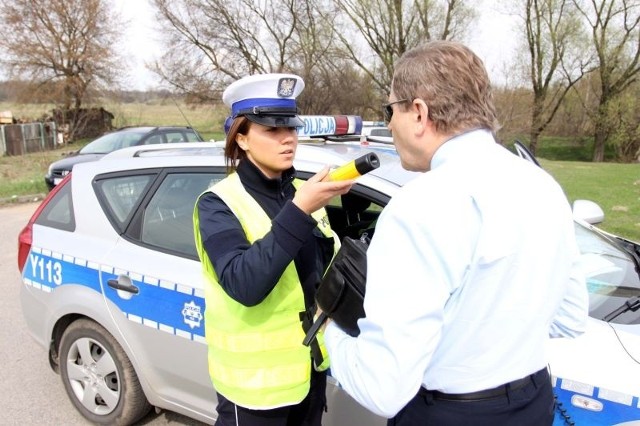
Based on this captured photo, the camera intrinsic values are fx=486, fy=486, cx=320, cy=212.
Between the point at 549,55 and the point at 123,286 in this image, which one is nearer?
the point at 123,286

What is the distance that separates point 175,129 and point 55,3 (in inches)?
778

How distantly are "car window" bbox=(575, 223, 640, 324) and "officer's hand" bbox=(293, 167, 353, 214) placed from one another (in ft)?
3.26

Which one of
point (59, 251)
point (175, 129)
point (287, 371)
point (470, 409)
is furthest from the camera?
point (175, 129)

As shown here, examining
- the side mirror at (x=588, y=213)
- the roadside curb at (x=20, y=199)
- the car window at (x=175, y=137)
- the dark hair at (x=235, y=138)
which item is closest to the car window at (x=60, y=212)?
the dark hair at (x=235, y=138)

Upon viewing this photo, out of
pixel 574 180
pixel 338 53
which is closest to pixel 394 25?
pixel 338 53

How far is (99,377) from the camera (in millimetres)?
2662

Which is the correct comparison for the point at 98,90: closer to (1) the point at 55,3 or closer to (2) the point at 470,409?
(1) the point at 55,3

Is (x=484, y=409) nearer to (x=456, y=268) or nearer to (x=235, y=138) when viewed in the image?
(x=456, y=268)

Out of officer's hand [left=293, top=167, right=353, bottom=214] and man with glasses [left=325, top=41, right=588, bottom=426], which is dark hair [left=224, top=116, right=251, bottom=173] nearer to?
officer's hand [left=293, top=167, right=353, bottom=214]

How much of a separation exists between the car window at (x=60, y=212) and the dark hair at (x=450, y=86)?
2238mm

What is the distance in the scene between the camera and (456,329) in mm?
1017

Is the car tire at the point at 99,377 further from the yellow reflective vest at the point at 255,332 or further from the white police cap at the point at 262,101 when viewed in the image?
the white police cap at the point at 262,101

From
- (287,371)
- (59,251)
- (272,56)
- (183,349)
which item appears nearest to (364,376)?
(287,371)

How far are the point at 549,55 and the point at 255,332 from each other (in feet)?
97.3
